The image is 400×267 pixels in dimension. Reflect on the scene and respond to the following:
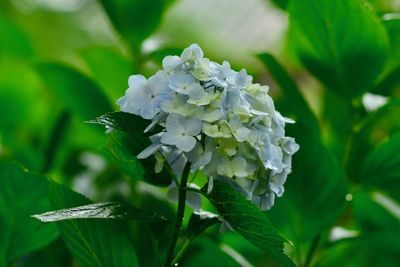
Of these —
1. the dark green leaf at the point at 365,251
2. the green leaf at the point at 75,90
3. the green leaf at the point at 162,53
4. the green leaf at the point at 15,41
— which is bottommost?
the dark green leaf at the point at 365,251

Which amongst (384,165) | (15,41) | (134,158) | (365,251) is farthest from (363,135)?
(15,41)

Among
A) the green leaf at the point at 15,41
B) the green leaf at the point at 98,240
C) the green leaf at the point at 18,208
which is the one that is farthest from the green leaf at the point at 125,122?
the green leaf at the point at 15,41

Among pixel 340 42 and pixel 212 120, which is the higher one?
pixel 212 120

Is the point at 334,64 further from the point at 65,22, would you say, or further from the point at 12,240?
the point at 65,22

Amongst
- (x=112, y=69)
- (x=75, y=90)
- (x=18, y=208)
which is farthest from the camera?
(x=112, y=69)

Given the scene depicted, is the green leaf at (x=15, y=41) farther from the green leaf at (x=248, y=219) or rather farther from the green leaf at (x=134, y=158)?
the green leaf at (x=248, y=219)

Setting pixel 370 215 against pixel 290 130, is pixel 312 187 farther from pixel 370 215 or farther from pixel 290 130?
pixel 370 215
